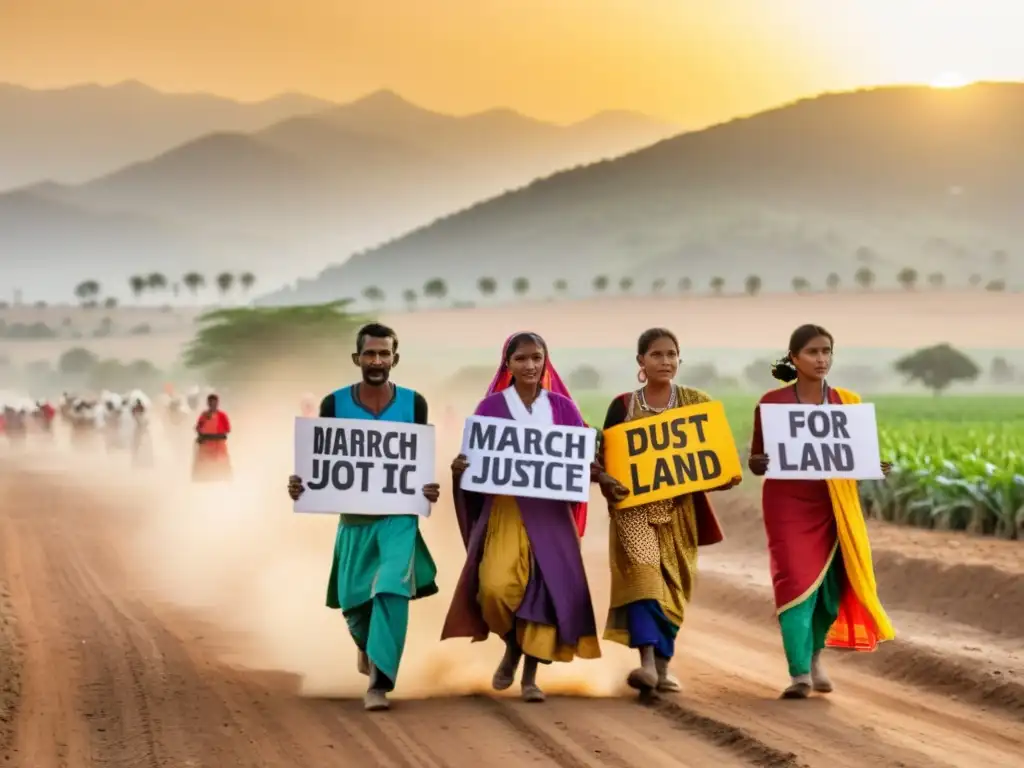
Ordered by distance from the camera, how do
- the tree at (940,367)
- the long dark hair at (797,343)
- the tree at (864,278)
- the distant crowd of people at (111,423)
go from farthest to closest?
1. the tree at (864,278)
2. the tree at (940,367)
3. the distant crowd of people at (111,423)
4. the long dark hair at (797,343)

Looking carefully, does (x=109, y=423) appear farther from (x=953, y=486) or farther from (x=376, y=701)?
(x=376, y=701)

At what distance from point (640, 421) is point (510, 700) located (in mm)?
1871

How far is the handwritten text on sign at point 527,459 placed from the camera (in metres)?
9.11

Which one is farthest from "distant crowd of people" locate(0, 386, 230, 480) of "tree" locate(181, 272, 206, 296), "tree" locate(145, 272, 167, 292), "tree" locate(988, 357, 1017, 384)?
"tree" locate(181, 272, 206, 296)

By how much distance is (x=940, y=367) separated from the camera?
84875 mm

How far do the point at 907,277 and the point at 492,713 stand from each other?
7305 inches

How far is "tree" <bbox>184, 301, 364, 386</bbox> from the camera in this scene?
7319cm

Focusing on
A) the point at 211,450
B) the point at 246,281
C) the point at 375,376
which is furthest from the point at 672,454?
the point at 246,281

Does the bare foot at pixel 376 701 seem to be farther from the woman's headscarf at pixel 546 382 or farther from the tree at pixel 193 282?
the tree at pixel 193 282

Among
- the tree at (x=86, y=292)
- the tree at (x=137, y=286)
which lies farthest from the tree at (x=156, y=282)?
the tree at (x=86, y=292)

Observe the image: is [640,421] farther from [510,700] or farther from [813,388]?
[510,700]

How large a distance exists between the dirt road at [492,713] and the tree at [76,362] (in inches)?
5259

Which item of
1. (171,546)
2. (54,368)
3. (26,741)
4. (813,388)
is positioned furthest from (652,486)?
(54,368)

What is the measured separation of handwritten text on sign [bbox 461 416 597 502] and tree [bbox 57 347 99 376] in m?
136
